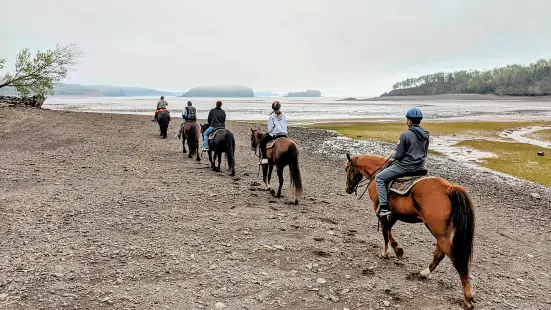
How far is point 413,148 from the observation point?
22.8 ft

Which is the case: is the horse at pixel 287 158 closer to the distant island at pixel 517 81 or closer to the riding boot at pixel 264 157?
the riding boot at pixel 264 157

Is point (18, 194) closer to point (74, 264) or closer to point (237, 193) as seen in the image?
point (74, 264)

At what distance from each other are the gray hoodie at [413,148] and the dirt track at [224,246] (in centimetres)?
210

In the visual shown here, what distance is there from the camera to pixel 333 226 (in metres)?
9.53

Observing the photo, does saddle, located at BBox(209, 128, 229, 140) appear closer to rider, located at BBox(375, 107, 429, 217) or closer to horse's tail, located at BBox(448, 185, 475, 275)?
rider, located at BBox(375, 107, 429, 217)

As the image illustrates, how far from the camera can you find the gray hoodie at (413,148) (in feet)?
22.6

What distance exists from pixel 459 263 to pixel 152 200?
327 inches

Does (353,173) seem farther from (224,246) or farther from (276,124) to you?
(276,124)

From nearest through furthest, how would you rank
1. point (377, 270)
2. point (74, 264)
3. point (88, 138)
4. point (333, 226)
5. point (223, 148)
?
point (74, 264) → point (377, 270) → point (333, 226) → point (223, 148) → point (88, 138)

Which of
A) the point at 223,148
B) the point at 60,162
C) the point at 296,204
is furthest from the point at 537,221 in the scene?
the point at 60,162

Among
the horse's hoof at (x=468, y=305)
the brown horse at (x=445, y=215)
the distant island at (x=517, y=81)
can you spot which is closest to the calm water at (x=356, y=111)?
the brown horse at (x=445, y=215)

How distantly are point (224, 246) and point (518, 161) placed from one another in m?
20.2

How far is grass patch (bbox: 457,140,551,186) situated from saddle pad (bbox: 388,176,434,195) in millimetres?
12917

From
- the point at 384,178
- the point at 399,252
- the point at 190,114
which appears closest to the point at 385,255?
the point at 399,252
